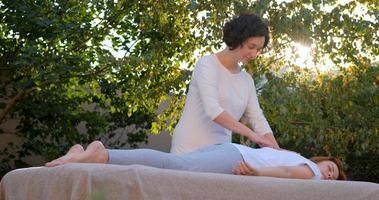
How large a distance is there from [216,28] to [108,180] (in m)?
4.17

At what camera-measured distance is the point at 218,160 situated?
2.63 meters

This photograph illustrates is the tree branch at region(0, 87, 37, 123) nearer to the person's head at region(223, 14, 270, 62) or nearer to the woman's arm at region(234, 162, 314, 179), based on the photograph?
the person's head at region(223, 14, 270, 62)

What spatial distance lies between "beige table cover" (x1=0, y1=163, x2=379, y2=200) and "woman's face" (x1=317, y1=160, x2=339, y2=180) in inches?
25.6

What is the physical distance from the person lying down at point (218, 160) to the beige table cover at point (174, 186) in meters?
0.20

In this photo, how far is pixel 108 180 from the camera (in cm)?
215

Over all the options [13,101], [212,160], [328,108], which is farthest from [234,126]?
[13,101]

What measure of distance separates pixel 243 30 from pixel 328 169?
2.19ft

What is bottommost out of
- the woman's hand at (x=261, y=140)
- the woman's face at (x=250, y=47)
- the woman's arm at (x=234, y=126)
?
the woman's hand at (x=261, y=140)

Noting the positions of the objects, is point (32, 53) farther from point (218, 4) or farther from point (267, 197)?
point (267, 197)

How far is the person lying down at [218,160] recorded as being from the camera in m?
2.49

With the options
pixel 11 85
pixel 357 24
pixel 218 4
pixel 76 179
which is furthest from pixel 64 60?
pixel 76 179

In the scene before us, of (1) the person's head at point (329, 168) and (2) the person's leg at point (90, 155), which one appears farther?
(1) the person's head at point (329, 168)

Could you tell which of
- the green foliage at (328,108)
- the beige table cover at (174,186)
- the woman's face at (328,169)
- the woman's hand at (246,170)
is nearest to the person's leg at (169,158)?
the woman's hand at (246,170)

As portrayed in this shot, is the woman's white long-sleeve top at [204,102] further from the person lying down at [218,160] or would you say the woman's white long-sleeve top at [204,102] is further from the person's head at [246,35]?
the person lying down at [218,160]
